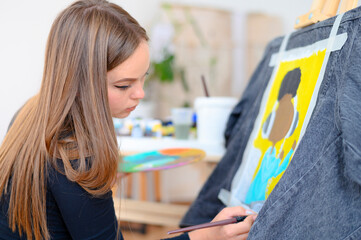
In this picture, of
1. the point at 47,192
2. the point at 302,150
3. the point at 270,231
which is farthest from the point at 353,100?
the point at 47,192

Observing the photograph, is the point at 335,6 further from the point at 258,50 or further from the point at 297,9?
the point at 297,9

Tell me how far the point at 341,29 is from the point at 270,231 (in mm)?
374

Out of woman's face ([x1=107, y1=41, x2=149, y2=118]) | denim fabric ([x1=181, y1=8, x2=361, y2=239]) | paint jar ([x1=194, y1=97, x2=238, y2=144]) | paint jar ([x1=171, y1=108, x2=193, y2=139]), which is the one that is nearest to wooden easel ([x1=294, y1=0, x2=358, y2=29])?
denim fabric ([x1=181, y1=8, x2=361, y2=239])

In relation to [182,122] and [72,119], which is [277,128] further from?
[182,122]

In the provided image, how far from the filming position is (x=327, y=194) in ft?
1.76

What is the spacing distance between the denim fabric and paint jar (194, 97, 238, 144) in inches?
23.1

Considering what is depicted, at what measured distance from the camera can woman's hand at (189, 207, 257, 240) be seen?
633 mm

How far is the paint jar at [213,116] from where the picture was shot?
1.25 metres

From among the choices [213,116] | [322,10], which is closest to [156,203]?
[213,116]

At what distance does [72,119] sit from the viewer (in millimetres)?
660

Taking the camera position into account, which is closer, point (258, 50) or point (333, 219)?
point (333, 219)

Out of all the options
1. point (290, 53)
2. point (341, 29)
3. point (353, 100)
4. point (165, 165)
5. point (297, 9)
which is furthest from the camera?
point (297, 9)

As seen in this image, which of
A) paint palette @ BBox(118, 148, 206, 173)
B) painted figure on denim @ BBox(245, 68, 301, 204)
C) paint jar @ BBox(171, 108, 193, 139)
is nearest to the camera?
painted figure on denim @ BBox(245, 68, 301, 204)

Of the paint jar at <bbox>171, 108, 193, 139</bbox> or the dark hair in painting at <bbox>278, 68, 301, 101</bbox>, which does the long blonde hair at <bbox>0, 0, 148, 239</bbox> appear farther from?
the paint jar at <bbox>171, 108, 193, 139</bbox>
